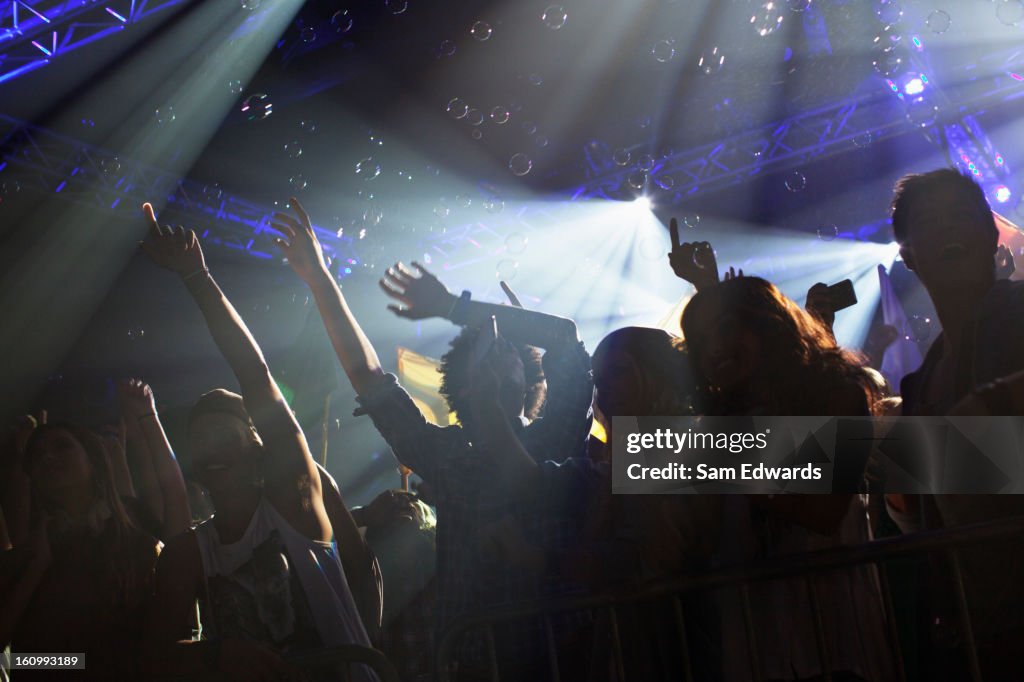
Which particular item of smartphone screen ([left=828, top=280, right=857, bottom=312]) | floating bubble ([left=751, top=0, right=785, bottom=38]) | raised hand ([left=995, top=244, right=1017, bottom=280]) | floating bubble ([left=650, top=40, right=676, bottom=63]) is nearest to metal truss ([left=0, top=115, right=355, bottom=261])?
floating bubble ([left=650, top=40, right=676, bottom=63])

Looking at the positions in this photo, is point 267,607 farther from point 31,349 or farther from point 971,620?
point 31,349

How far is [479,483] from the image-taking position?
2410mm

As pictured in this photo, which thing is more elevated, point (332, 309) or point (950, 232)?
point (332, 309)

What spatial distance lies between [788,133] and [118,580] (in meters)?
9.04

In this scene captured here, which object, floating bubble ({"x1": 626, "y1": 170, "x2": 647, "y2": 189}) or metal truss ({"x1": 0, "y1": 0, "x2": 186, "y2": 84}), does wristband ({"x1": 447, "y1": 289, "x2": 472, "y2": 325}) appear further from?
floating bubble ({"x1": 626, "y1": 170, "x2": 647, "y2": 189})

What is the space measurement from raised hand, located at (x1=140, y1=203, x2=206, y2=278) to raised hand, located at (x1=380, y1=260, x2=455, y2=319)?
0.69 metres

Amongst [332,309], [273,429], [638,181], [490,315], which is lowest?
[273,429]

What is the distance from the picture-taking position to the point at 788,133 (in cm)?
939

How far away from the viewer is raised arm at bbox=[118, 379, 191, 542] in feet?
10.7

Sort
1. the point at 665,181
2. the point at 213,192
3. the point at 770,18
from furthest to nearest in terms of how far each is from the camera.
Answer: the point at 665,181, the point at 213,192, the point at 770,18

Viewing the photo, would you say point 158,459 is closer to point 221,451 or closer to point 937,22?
point 221,451

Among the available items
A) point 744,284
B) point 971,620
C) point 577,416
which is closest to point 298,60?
point 577,416

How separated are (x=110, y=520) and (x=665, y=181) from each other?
335 inches

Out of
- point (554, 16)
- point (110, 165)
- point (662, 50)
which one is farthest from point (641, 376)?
point (110, 165)
